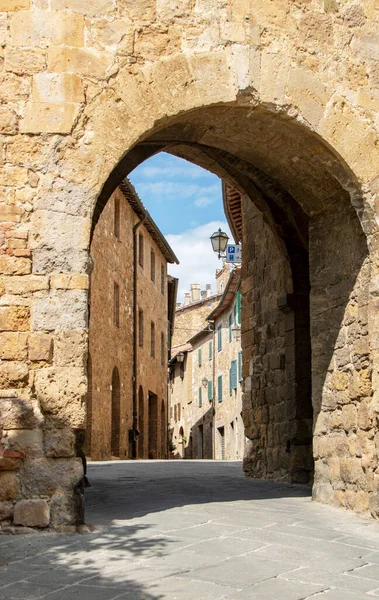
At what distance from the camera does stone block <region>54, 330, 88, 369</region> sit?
5876 millimetres

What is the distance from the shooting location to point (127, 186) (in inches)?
888

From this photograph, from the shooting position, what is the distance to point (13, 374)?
5.82m

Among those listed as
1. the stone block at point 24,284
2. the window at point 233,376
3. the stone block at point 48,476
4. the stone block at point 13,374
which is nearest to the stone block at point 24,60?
the stone block at point 24,284

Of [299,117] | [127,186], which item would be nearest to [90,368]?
[127,186]

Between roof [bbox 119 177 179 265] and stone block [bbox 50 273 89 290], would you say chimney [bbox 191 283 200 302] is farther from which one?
stone block [bbox 50 273 89 290]

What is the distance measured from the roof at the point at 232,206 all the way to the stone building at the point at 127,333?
128 inches

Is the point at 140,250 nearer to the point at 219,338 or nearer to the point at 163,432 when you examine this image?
the point at 163,432

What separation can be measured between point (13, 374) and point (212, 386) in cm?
2965

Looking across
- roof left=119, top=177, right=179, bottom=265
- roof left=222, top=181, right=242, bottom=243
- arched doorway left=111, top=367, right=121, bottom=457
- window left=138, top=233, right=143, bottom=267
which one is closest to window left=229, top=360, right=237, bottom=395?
roof left=119, top=177, right=179, bottom=265

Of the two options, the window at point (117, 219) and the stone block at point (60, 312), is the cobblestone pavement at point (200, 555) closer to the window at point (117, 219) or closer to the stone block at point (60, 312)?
the stone block at point (60, 312)

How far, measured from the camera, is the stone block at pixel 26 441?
5734 mm

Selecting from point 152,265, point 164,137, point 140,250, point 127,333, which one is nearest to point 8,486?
point 164,137

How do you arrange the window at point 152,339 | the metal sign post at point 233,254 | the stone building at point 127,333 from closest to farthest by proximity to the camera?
1. the metal sign post at point 233,254
2. the stone building at point 127,333
3. the window at point 152,339

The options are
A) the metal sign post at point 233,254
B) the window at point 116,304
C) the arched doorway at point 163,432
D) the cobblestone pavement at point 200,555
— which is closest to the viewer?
the cobblestone pavement at point 200,555
